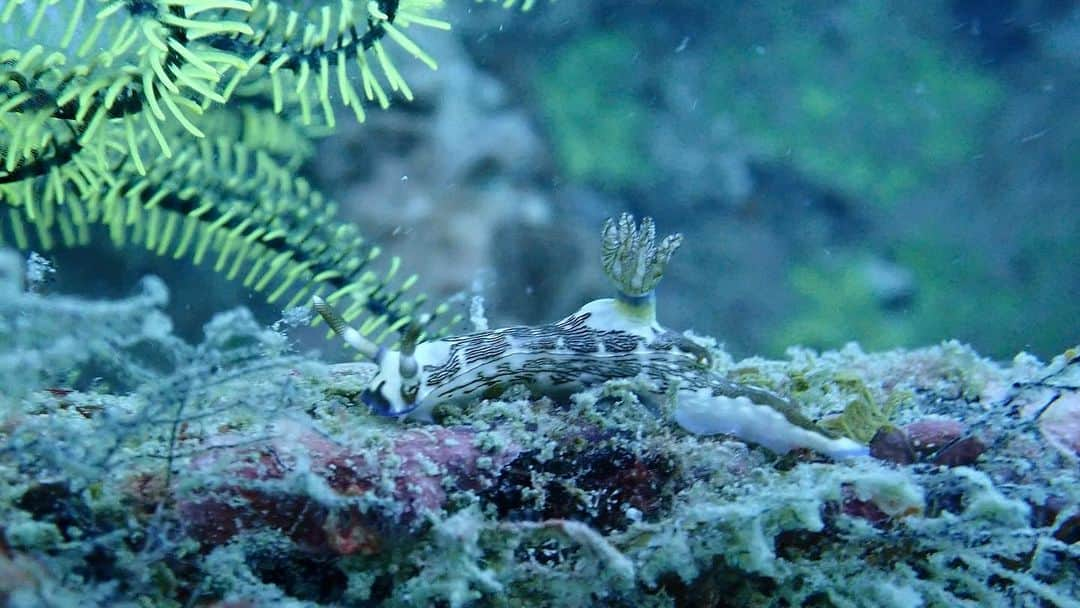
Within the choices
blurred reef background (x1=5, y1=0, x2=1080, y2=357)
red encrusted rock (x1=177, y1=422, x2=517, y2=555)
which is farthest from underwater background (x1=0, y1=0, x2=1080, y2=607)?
blurred reef background (x1=5, y1=0, x2=1080, y2=357)

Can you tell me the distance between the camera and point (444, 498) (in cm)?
116

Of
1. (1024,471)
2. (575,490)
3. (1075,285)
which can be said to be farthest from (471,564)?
(1075,285)

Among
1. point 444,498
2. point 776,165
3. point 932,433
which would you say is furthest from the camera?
point 776,165

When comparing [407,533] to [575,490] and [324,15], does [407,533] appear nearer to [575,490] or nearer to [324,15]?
[575,490]

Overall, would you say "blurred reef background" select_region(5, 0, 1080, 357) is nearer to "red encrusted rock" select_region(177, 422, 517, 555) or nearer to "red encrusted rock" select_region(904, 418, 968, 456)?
"red encrusted rock" select_region(904, 418, 968, 456)

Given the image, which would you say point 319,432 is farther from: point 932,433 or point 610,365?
point 932,433

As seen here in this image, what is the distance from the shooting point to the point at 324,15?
1.33 metres

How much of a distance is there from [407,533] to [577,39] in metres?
4.64

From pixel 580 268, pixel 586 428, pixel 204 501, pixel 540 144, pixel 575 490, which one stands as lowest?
pixel 204 501

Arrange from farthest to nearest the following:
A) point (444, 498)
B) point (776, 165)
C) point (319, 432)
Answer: point (776, 165)
point (444, 498)
point (319, 432)

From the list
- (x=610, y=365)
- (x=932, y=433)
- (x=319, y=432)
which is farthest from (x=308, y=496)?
(x=932, y=433)

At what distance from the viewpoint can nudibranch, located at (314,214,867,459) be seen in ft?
4.72

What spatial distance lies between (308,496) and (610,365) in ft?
2.54

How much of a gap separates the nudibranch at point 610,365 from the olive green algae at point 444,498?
5 cm
